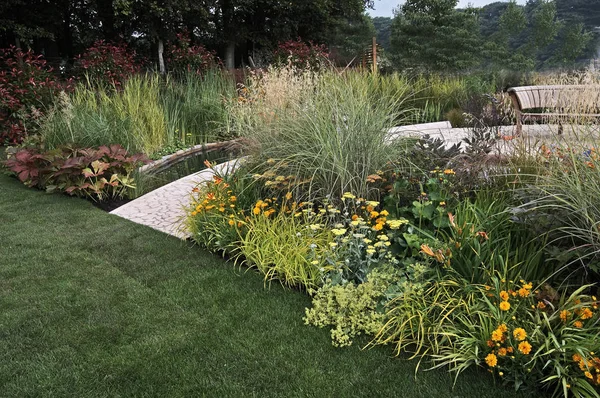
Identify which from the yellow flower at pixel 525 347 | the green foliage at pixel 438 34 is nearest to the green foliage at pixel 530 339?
the yellow flower at pixel 525 347

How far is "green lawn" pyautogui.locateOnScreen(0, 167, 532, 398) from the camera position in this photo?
194 centimetres

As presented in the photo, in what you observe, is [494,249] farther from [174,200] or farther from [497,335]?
[174,200]

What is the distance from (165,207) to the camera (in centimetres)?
439

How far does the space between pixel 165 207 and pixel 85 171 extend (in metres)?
0.97

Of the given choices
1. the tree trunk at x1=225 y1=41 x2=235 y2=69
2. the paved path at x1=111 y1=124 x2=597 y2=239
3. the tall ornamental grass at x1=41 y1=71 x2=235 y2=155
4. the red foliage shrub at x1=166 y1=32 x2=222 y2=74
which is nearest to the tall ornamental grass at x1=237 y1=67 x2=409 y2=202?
the paved path at x1=111 y1=124 x2=597 y2=239

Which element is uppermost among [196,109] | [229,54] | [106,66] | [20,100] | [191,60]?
[229,54]

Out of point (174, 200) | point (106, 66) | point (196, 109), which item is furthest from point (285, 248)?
point (106, 66)

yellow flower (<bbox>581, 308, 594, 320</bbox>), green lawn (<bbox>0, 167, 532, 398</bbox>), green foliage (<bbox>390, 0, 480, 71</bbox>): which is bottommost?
green lawn (<bbox>0, 167, 532, 398</bbox>)

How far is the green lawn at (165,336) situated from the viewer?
1936mm

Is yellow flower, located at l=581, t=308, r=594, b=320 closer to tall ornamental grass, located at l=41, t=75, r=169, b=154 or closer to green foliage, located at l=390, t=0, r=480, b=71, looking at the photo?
tall ornamental grass, located at l=41, t=75, r=169, b=154

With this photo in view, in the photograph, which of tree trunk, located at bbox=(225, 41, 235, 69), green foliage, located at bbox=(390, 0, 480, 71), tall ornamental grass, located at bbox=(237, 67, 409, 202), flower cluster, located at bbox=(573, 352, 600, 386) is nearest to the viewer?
flower cluster, located at bbox=(573, 352, 600, 386)

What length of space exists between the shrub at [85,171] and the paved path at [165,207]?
13.3 inches

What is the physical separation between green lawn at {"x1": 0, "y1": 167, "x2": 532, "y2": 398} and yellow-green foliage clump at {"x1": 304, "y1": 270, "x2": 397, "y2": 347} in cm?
7

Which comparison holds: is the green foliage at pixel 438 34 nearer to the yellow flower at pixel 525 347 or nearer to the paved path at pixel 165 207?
the paved path at pixel 165 207
